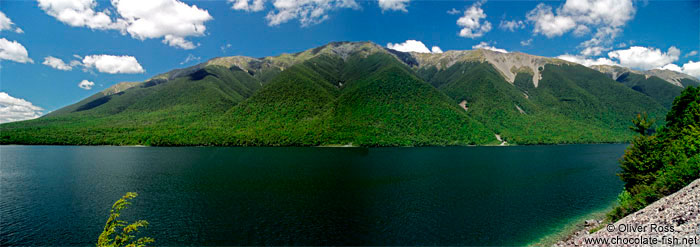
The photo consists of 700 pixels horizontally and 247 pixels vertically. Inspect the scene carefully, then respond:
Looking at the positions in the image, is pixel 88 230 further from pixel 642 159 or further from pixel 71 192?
pixel 642 159

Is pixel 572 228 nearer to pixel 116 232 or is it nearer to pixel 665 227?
pixel 665 227

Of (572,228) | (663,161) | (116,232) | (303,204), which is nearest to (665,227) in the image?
(572,228)

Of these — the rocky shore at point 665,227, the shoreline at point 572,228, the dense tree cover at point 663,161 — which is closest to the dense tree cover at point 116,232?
the rocky shore at point 665,227

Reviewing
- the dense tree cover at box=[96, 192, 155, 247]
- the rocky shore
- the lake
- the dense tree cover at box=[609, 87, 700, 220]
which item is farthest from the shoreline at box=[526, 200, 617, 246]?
the dense tree cover at box=[96, 192, 155, 247]

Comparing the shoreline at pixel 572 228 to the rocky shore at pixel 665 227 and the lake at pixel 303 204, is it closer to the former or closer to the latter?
the lake at pixel 303 204

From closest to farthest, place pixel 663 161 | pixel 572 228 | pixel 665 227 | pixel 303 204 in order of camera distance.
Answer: pixel 665 227, pixel 663 161, pixel 572 228, pixel 303 204

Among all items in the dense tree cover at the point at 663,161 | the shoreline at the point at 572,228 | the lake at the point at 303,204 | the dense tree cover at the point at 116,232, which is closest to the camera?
the dense tree cover at the point at 116,232

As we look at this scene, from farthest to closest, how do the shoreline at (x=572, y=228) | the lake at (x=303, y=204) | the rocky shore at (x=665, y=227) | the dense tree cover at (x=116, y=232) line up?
the lake at (x=303, y=204) < the shoreline at (x=572, y=228) < the rocky shore at (x=665, y=227) < the dense tree cover at (x=116, y=232)

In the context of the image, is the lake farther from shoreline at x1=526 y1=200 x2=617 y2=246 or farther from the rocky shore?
the rocky shore
